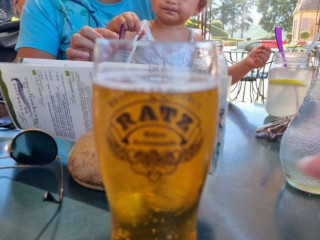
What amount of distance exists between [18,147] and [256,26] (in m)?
6.62

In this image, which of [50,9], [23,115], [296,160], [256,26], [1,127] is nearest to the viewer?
[296,160]

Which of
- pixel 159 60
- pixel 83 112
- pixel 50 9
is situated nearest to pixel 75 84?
pixel 83 112

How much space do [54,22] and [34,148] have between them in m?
0.67

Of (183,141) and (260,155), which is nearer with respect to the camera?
(183,141)

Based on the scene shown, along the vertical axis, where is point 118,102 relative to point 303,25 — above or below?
above

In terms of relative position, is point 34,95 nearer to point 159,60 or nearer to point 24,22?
point 159,60

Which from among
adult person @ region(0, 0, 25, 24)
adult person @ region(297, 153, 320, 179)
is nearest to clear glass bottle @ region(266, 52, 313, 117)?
adult person @ region(297, 153, 320, 179)

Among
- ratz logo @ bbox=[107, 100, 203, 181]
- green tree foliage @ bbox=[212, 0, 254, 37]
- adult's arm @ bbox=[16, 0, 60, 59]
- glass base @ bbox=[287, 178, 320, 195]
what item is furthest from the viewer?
green tree foliage @ bbox=[212, 0, 254, 37]

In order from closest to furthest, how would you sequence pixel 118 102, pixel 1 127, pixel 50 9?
pixel 118 102
pixel 1 127
pixel 50 9

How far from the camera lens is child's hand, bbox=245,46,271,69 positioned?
117cm

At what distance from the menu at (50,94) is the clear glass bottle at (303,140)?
0.32 metres

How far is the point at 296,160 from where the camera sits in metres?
0.48

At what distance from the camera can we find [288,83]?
0.90 metres

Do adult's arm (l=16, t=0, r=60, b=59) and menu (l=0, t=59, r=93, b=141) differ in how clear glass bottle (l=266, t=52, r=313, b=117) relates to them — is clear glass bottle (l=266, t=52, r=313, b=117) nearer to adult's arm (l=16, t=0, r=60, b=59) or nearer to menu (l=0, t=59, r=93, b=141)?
menu (l=0, t=59, r=93, b=141)
